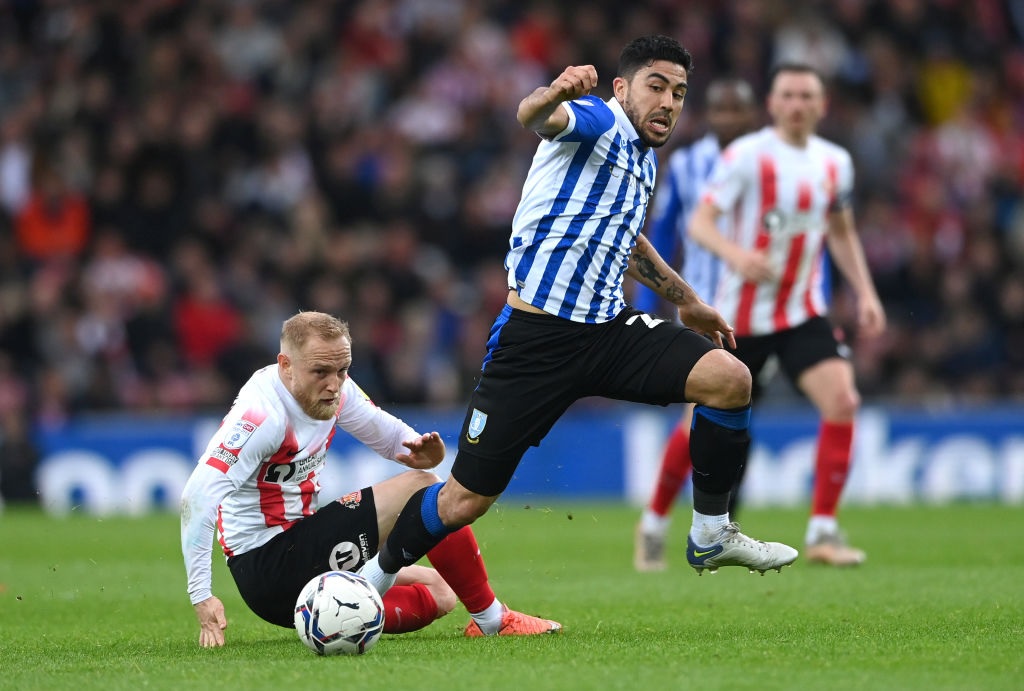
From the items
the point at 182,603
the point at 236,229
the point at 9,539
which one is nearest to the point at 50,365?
the point at 236,229

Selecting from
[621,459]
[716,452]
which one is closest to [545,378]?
[716,452]

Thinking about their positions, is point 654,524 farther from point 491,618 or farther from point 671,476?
point 491,618

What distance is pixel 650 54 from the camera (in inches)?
222

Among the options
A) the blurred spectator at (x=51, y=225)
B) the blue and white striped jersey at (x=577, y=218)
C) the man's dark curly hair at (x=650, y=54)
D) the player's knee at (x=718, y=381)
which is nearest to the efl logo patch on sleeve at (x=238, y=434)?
the blue and white striped jersey at (x=577, y=218)

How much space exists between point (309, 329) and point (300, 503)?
0.74 meters

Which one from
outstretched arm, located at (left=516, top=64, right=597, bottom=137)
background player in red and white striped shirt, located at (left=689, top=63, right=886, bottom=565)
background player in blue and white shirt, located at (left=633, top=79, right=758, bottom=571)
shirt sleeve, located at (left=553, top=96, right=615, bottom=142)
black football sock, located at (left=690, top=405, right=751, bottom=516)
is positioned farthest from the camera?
background player in blue and white shirt, located at (left=633, top=79, right=758, bottom=571)

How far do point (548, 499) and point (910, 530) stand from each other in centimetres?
444

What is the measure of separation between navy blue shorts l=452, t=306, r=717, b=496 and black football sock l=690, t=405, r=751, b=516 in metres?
0.22

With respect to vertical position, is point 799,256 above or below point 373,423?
above

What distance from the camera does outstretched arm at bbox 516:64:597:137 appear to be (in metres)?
5.00

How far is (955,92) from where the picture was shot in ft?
57.2

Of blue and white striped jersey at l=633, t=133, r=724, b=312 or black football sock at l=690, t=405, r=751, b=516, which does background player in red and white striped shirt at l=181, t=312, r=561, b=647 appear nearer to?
black football sock at l=690, t=405, r=751, b=516

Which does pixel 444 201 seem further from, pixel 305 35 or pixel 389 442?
pixel 389 442

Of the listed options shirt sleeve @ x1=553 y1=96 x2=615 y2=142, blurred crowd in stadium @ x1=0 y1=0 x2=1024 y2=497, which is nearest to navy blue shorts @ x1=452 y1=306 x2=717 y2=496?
shirt sleeve @ x1=553 y1=96 x2=615 y2=142
